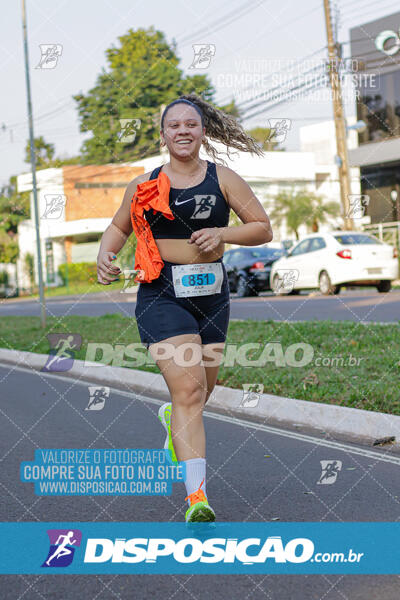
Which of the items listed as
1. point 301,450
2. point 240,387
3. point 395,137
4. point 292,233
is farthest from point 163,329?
point 292,233

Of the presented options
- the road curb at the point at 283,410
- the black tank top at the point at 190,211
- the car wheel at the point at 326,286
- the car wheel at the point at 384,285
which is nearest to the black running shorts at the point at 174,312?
the black tank top at the point at 190,211

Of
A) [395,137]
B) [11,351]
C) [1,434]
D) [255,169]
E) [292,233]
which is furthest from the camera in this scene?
[255,169]

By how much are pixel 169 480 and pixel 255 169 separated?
1570 inches

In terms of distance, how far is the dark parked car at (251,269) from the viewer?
2400cm

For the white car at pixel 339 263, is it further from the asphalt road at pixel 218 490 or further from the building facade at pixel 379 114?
the asphalt road at pixel 218 490

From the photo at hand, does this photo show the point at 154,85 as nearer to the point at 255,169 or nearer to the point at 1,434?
the point at 255,169

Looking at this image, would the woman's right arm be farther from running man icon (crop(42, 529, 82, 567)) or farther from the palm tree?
the palm tree

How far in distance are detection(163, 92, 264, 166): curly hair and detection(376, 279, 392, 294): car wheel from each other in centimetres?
1546

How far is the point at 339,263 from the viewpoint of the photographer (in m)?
19.6

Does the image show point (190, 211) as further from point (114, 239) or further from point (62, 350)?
point (62, 350)

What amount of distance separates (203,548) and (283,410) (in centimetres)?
336

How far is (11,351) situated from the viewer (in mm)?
12742

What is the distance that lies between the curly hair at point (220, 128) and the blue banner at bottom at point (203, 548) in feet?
6.40

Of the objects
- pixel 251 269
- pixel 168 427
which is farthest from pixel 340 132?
pixel 168 427
